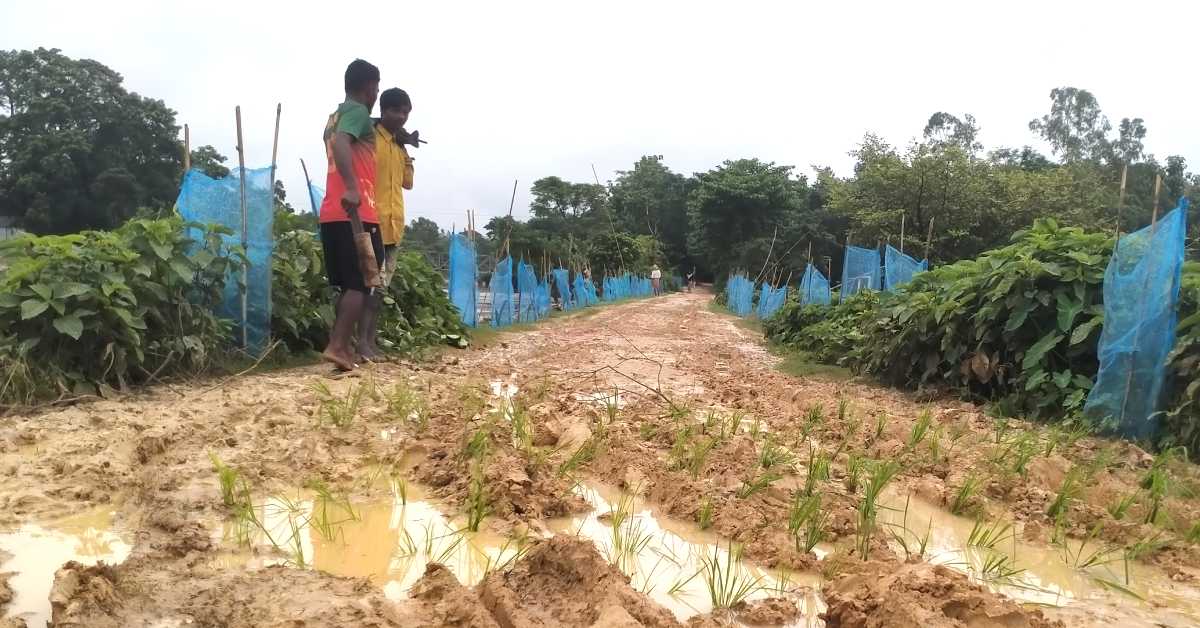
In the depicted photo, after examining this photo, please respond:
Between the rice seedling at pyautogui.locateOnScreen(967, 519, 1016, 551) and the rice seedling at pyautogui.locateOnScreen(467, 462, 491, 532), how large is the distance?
1.46 m

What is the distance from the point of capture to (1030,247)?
4980mm

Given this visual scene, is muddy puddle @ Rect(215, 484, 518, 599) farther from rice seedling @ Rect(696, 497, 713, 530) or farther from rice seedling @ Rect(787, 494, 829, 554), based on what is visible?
rice seedling @ Rect(787, 494, 829, 554)

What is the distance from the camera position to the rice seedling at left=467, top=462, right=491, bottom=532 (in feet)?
6.74

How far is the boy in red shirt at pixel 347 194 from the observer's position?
13.6 feet

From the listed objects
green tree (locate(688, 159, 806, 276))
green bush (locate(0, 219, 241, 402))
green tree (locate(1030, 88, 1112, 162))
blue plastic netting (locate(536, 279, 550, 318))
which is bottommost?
blue plastic netting (locate(536, 279, 550, 318))

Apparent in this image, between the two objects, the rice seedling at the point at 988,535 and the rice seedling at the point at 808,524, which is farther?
the rice seedling at the point at 988,535

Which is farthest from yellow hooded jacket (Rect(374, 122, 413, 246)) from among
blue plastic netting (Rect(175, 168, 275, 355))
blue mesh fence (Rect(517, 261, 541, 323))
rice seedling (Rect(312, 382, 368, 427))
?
blue mesh fence (Rect(517, 261, 541, 323))

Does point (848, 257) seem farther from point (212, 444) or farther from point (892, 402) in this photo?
point (212, 444)

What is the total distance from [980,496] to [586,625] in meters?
1.76

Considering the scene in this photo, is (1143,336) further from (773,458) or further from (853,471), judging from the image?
(773,458)

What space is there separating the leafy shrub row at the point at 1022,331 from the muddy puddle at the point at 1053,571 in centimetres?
204

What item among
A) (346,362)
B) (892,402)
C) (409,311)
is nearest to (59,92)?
(409,311)

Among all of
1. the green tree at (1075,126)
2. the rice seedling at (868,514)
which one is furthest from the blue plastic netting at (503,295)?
the green tree at (1075,126)

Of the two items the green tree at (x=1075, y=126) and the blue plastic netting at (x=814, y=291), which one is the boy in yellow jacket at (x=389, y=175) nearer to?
the blue plastic netting at (x=814, y=291)
